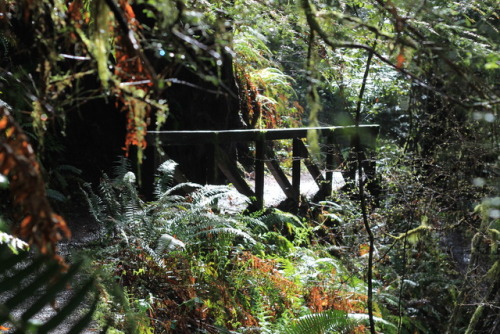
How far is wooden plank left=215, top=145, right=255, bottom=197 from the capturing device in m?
6.78

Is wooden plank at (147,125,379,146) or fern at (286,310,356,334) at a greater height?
wooden plank at (147,125,379,146)

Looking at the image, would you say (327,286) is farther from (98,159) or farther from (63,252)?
(98,159)

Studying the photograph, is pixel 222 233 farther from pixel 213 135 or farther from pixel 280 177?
pixel 280 177

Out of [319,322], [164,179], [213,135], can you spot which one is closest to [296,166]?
[213,135]

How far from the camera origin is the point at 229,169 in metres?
6.97

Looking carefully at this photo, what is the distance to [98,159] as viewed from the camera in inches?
308

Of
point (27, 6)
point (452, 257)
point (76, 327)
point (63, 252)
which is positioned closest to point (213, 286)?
point (63, 252)

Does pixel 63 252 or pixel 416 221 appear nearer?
pixel 63 252

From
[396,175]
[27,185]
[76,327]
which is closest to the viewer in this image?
[76,327]

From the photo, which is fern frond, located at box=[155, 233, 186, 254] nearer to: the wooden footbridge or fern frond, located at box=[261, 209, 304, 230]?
the wooden footbridge

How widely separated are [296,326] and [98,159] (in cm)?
442

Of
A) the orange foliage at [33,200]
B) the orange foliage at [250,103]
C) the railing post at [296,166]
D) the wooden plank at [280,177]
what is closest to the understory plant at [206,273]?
the wooden plank at [280,177]

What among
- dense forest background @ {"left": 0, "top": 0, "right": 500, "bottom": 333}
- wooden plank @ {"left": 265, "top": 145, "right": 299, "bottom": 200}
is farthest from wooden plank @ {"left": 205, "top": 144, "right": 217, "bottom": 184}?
wooden plank @ {"left": 265, "top": 145, "right": 299, "bottom": 200}

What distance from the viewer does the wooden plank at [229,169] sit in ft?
22.2
